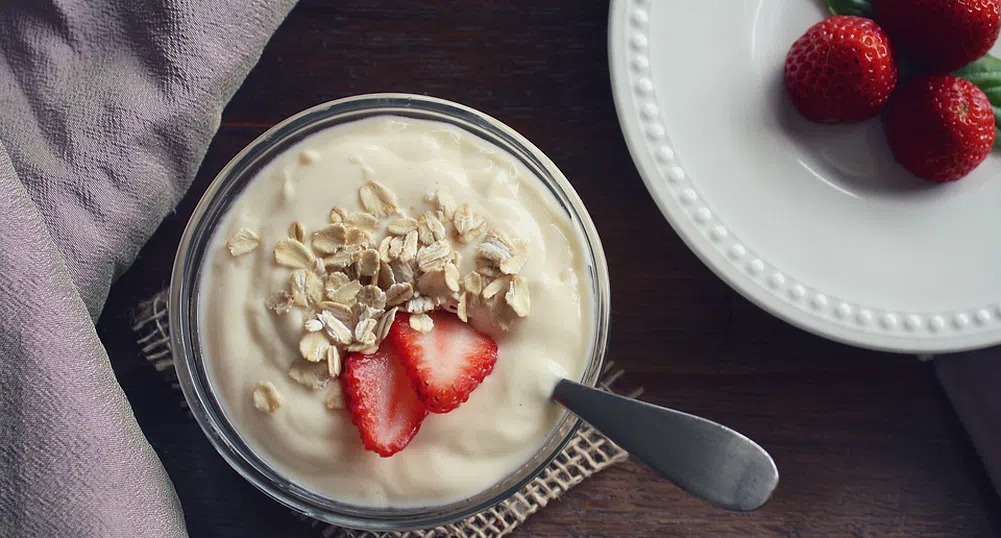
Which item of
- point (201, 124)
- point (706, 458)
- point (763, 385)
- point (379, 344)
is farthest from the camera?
point (763, 385)

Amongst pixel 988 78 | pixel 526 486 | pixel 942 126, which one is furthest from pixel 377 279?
pixel 988 78

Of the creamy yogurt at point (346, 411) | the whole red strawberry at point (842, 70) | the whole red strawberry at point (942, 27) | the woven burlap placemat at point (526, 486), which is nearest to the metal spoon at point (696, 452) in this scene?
the creamy yogurt at point (346, 411)

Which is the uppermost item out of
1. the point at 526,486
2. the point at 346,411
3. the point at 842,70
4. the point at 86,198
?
the point at 842,70

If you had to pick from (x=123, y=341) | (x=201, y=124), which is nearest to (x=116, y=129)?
(x=201, y=124)

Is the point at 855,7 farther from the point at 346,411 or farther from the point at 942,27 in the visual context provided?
the point at 346,411

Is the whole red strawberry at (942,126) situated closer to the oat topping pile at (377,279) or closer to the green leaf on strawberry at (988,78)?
the green leaf on strawberry at (988,78)

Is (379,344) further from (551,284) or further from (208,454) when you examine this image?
(208,454)

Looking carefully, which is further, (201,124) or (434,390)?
(201,124)
